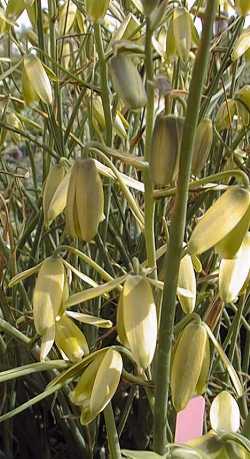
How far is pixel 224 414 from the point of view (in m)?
0.64

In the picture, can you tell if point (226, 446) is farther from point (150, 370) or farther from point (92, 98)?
point (92, 98)

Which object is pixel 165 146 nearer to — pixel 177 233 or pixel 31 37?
pixel 177 233

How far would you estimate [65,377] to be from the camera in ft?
1.95

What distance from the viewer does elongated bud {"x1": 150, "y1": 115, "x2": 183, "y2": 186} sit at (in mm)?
506

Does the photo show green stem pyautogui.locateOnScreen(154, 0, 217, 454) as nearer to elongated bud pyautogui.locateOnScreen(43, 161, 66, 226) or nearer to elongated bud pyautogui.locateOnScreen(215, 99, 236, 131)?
elongated bud pyautogui.locateOnScreen(43, 161, 66, 226)

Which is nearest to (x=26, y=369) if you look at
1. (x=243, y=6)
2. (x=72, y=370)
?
(x=72, y=370)

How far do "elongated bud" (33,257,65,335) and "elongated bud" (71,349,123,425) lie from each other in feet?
0.15

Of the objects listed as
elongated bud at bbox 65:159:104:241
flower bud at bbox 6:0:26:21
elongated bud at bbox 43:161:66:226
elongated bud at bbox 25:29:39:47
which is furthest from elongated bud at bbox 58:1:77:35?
elongated bud at bbox 65:159:104:241

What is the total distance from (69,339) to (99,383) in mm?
75

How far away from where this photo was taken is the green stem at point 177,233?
0.48m

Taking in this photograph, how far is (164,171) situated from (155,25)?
0.09m

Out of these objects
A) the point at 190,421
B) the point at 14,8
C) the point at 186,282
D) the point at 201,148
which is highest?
the point at 14,8

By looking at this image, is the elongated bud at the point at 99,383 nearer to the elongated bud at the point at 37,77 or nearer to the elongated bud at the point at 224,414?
the elongated bud at the point at 224,414

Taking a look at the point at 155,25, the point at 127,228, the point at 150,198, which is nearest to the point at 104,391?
the point at 150,198
